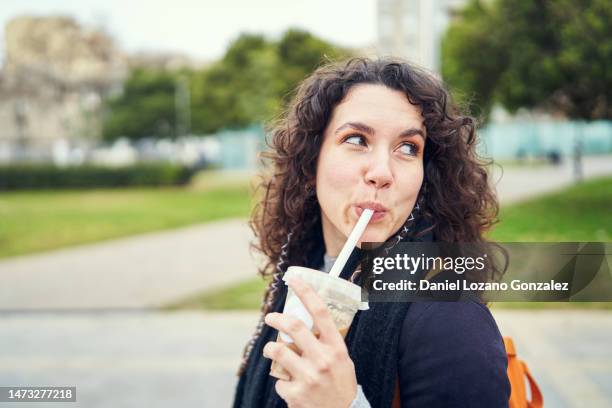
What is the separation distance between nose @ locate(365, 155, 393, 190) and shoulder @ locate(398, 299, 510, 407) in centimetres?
23

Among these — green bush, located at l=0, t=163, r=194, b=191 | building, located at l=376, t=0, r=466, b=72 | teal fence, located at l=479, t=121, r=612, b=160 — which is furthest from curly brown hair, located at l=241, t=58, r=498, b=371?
green bush, located at l=0, t=163, r=194, b=191

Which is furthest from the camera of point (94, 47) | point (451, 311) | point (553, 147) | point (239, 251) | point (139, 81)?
point (139, 81)

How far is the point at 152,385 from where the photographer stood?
374 cm

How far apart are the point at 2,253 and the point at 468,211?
9126mm

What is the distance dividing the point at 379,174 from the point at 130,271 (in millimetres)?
6577

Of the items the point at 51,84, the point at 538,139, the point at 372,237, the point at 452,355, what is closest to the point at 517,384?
the point at 452,355

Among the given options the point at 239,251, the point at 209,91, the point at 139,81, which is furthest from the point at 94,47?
the point at 239,251

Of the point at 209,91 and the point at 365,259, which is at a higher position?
the point at 209,91

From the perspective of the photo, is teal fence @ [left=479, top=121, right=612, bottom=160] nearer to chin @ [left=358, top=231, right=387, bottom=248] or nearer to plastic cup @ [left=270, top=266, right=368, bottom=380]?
chin @ [left=358, top=231, right=387, bottom=248]

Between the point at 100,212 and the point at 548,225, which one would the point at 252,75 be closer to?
the point at 100,212

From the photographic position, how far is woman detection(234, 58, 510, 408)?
91 centimetres

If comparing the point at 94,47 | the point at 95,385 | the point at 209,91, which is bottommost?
the point at 95,385

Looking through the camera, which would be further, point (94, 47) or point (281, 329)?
point (94, 47)

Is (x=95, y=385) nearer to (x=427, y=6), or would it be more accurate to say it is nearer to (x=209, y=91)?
(x=427, y=6)
